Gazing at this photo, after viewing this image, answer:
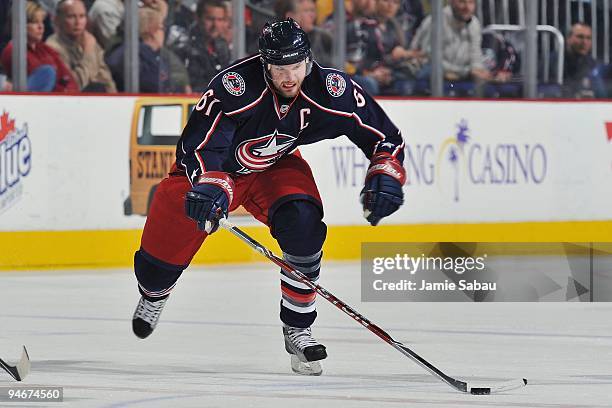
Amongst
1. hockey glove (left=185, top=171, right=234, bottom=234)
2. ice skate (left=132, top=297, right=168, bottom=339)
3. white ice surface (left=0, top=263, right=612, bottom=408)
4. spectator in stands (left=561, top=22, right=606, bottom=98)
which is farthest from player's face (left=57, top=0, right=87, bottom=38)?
hockey glove (left=185, top=171, right=234, bottom=234)

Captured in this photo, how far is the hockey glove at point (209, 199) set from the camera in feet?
15.6

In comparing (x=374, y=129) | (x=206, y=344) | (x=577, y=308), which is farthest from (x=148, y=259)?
(x=577, y=308)

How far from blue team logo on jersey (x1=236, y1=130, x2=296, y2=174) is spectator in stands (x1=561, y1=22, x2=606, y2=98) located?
588 cm

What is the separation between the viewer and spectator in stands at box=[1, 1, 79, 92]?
910 centimetres

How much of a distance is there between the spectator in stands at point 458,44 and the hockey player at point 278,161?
5.32 m

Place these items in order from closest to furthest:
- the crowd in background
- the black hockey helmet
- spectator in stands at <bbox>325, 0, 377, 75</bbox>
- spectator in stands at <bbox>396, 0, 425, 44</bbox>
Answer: the black hockey helmet
the crowd in background
spectator in stands at <bbox>325, 0, 377, 75</bbox>
spectator in stands at <bbox>396, 0, 425, 44</bbox>

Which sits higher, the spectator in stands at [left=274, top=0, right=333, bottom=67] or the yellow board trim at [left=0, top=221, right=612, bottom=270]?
the spectator in stands at [left=274, top=0, right=333, bottom=67]

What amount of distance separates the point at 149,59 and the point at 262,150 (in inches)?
185

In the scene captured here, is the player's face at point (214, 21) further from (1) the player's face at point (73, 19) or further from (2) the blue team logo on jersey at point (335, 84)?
(2) the blue team logo on jersey at point (335, 84)

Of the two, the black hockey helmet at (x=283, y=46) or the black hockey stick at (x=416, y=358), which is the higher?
the black hockey helmet at (x=283, y=46)

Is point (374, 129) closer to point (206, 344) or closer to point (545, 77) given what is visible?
point (206, 344)

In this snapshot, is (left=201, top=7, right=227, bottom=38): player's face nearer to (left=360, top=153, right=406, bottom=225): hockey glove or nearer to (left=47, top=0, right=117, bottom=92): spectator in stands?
(left=47, top=0, right=117, bottom=92): spectator in stands

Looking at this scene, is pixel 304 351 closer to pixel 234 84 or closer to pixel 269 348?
pixel 269 348

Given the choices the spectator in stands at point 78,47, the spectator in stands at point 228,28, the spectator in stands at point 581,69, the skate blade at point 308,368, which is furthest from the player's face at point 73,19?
the skate blade at point 308,368
